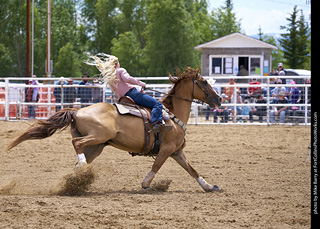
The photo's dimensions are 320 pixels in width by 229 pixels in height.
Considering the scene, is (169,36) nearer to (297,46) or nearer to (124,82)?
(297,46)

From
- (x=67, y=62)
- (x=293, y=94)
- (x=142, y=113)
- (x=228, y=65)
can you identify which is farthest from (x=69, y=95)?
(x=67, y=62)

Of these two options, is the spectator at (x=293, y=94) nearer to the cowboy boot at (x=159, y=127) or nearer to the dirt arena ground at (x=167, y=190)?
the dirt arena ground at (x=167, y=190)

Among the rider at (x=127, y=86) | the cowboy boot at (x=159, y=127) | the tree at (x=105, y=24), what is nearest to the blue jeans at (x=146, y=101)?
the rider at (x=127, y=86)

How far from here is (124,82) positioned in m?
7.18

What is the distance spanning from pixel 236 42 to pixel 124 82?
26.5m

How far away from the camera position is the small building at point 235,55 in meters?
31.7

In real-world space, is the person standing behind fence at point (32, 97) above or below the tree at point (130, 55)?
below

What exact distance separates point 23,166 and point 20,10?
42729 millimetres

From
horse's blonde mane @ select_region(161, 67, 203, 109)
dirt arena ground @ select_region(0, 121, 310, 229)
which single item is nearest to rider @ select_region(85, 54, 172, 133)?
horse's blonde mane @ select_region(161, 67, 203, 109)

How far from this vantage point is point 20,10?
4897 centimetres

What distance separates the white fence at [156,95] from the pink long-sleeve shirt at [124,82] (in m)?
8.78

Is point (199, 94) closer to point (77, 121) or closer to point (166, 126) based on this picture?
point (166, 126)
